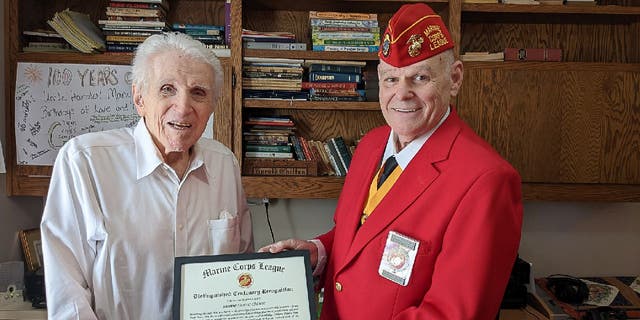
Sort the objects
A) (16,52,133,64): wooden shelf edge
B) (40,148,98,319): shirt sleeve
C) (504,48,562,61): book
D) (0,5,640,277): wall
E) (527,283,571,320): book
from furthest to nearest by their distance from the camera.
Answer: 1. (0,5,640,277): wall
2. (504,48,562,61): book
3. (16,52,133,64): wooden shelf edge
4. (527,283,571,320): book
5. (40,148,98,319): shirt sleeve

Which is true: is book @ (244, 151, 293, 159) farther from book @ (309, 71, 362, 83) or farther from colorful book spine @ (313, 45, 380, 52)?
colorful book spine @ (313, 45, 380, 52)

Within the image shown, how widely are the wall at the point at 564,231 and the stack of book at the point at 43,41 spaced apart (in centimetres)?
117

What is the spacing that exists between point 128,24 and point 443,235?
1.73 m

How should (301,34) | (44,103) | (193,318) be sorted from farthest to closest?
(301,34) < (44,103) < (193,318)

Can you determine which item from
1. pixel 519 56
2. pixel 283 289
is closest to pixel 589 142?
pixel 519 56

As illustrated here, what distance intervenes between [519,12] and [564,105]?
45 cm

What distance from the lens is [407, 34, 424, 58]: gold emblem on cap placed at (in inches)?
54.7

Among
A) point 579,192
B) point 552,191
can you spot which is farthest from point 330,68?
point 579,192

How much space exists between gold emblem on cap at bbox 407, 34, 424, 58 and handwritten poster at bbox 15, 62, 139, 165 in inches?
56.1

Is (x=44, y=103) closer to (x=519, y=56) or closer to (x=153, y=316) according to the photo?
(x=153, y=316)

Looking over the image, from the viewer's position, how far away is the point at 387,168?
1546 millimetres

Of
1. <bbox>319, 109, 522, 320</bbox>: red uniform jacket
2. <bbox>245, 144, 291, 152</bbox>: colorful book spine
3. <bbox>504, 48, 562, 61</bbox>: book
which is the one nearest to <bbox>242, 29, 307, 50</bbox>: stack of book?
<bbox>245, 144, 291, 152</bbox>: colorful book spine

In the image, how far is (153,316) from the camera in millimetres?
1435

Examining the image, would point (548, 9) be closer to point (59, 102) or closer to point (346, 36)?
point (346, 36)
